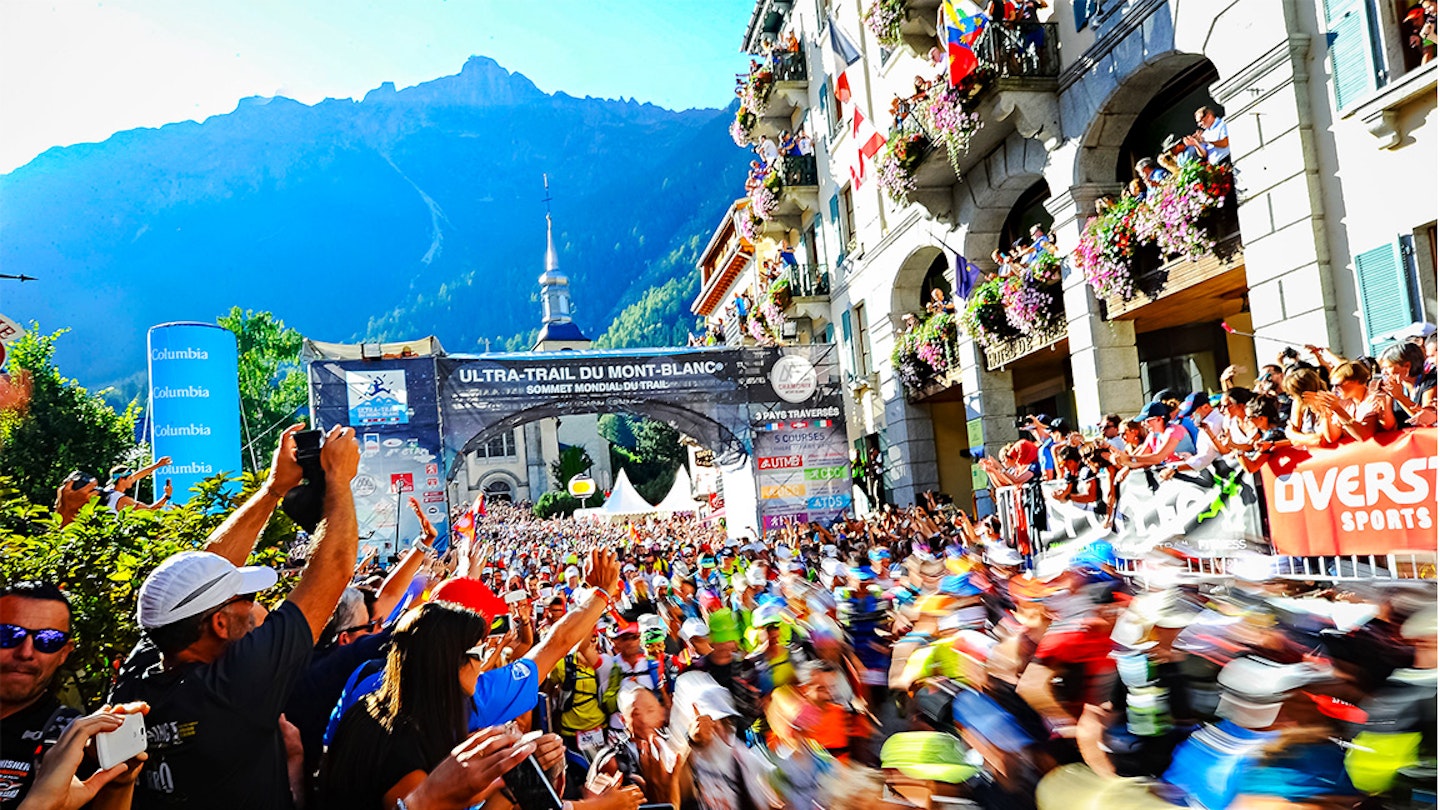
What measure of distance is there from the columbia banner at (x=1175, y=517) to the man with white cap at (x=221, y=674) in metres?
5.62

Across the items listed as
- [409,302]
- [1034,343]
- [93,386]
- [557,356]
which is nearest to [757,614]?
[1034,343]

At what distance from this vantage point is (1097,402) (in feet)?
45.3

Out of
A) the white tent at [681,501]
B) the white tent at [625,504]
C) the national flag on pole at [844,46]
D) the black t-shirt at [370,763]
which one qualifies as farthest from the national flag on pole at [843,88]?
the white tent at [625,504]

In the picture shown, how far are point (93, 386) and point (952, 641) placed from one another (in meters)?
54.9

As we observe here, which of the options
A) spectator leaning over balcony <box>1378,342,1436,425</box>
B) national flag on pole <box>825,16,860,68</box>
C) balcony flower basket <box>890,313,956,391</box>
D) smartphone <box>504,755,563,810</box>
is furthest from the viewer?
balcony flower basket <box>890,313,956,391</box>

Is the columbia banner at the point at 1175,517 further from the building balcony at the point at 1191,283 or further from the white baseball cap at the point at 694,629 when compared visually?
the building balcony at the point at 1191,283

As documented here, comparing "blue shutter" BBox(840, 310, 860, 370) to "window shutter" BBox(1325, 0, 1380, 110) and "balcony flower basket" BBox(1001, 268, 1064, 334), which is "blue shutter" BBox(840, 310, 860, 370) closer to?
"balcony flower basket" BBox(1001, 268, 1064, 334)

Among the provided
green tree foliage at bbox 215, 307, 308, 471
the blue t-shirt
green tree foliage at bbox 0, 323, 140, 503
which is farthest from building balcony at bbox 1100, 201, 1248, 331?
green tree foliage at bbox 215, 307, 308, 471

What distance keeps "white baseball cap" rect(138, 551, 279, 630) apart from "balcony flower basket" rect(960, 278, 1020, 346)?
14359 millimetres

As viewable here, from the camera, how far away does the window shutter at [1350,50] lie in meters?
8.68

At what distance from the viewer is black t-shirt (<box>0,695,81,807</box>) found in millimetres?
2508

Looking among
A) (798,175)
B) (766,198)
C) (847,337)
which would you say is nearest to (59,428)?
(766,198)

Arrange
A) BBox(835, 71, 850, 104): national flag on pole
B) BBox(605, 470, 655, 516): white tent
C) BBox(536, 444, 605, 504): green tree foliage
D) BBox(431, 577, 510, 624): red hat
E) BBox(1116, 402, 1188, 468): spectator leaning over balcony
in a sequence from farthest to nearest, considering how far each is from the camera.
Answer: BBox(536, 444, 605, 504): green tree foliage < BBox(605, 470, 655, 516): white tent < BBox(835, 71, 850, 104): national flag on pole < BBox(1116, 402, 1188, 468): spectator leaning over balcony < BBox(431, 577, 510, 624): red hat

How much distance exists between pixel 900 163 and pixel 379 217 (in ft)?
246
